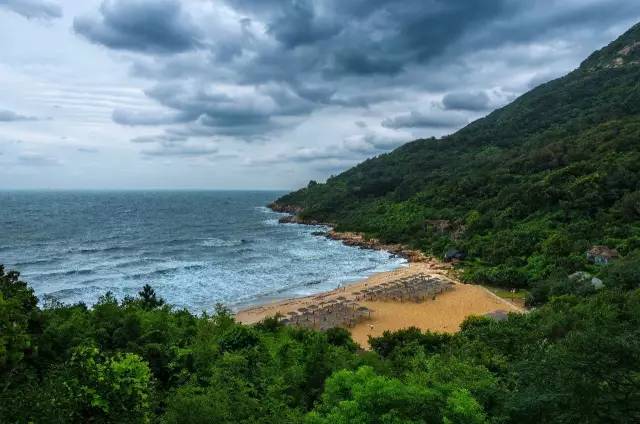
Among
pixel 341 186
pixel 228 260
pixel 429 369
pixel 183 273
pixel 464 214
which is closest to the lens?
pixel 429 369

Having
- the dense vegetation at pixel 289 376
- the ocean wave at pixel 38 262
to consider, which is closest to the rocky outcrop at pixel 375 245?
the dense vegetation at pixel 289 376

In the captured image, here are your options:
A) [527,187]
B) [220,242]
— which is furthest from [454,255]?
[220,242]

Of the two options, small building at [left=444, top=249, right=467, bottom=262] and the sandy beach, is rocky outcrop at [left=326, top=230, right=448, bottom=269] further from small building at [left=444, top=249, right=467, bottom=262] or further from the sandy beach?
the sandy beach

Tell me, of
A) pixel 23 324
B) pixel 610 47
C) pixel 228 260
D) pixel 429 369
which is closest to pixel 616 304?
pixel 429 369

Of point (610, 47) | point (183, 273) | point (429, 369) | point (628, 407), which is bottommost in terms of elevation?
point (183, 273)

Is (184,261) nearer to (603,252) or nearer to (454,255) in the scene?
(454,255)

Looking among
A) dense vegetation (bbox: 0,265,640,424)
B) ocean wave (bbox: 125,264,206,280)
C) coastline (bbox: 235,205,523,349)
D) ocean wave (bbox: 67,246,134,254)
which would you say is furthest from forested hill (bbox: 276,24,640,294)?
ocean wave (bbox: 67,246,134,254)

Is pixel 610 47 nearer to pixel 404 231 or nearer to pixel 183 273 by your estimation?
pixel 404 231
